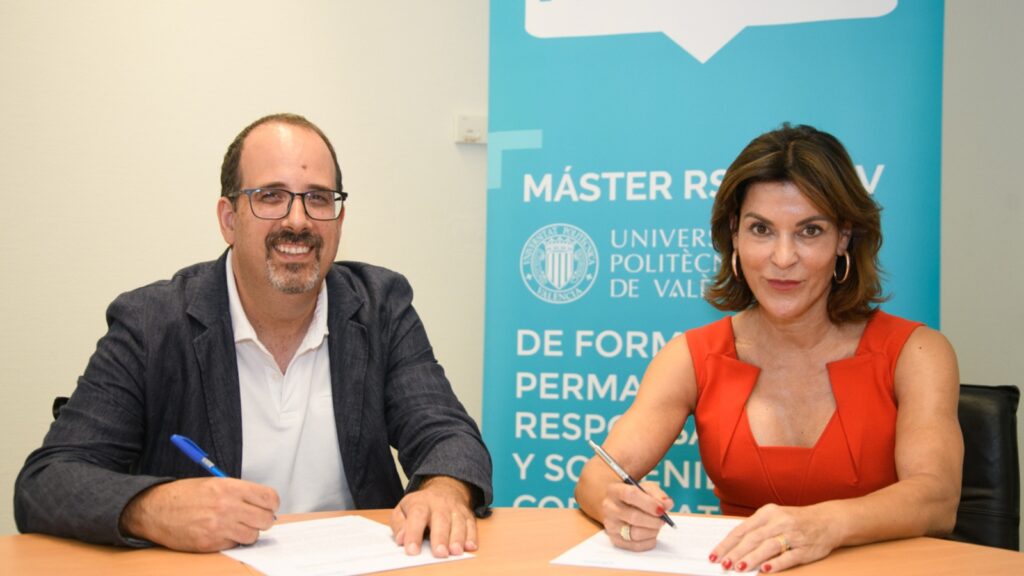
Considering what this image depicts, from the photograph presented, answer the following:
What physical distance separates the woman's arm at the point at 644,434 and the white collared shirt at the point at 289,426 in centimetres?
61

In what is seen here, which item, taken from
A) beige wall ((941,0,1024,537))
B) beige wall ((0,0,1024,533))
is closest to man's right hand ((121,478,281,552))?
beige wall ((0,0,1024,533))

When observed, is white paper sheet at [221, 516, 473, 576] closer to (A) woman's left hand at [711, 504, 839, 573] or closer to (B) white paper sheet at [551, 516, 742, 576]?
(B) white paper sheet at [551, 516, 742, 576]

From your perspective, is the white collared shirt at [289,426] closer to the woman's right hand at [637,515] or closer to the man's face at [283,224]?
the man's face at [283,224]

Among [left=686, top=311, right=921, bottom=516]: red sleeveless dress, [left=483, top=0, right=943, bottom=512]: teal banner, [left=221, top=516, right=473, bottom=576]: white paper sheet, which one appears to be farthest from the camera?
[left=483, top=0, right=943, bottom=512]: teal banner

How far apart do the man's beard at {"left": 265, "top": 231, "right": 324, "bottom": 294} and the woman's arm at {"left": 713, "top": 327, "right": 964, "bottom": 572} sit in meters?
1.12

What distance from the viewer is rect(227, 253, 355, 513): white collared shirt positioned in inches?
76.0

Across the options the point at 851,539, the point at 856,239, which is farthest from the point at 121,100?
the point at 851,539

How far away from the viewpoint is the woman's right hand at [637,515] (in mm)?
1378

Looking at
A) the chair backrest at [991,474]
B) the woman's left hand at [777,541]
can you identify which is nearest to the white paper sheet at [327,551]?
the woman's left hand at [777,541]

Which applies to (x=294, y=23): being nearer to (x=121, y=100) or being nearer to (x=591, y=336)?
(x=121, y=100)

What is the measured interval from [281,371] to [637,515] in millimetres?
990

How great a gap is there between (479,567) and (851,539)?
0.61m

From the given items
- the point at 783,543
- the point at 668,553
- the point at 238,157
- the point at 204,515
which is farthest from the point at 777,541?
the point at 238,157

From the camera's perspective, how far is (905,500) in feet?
→ 4.96
